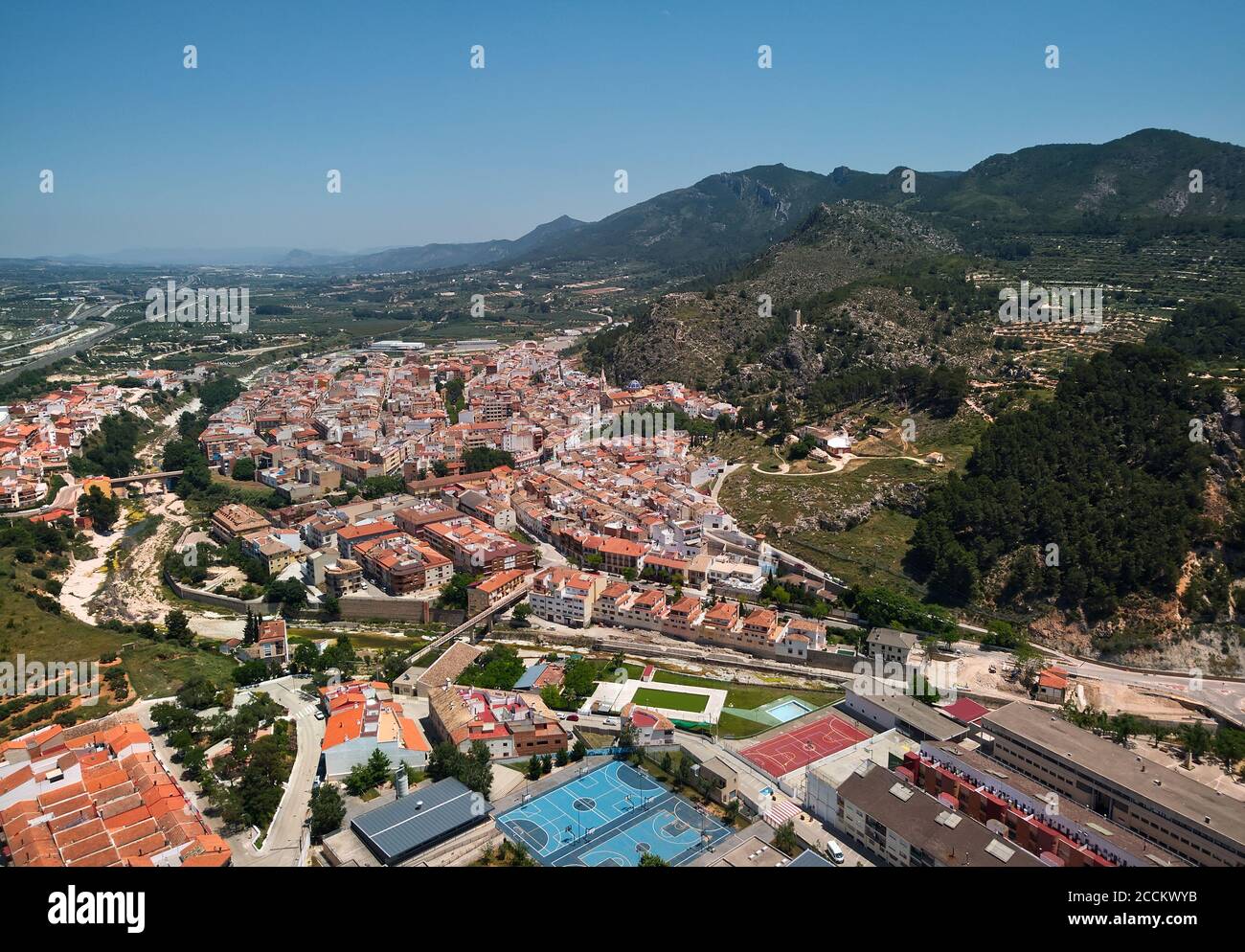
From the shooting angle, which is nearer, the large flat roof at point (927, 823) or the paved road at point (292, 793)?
the large flat roof at point (927, 823)

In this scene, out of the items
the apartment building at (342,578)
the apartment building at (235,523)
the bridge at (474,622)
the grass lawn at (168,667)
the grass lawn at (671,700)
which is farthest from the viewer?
the apartment building at (235,523)

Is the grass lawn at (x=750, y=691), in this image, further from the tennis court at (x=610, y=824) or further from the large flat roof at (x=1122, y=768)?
the tennis court at (x=610, y=824)

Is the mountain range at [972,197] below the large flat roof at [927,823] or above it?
above

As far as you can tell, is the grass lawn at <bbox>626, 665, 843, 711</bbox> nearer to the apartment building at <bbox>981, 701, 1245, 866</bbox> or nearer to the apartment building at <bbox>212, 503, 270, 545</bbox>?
the apartment building at <bbox>981, 701, 1245, 866</bbox>

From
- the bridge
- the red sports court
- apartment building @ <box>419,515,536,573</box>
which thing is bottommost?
the red sports court

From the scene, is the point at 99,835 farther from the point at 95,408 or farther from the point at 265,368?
the point at 265,368

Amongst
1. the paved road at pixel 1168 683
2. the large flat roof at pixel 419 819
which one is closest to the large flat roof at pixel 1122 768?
the paved road at pixel 1168 683

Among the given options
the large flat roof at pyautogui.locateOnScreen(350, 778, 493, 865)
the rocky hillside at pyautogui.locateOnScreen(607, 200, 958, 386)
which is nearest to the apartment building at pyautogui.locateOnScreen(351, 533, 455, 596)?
the large flat roof at pyautogui.locateOnScreen(350, 778, 493, 865)
